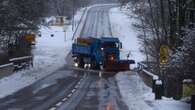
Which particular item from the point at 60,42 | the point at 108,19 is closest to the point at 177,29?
the point at 60,42

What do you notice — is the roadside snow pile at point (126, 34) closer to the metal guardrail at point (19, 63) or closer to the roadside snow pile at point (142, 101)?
the metal guardrail at point (19, 63)

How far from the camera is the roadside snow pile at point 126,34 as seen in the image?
296 ft

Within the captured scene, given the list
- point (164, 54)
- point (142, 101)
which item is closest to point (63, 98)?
point (142, 101)

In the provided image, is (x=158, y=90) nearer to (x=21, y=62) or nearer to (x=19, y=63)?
(x=19, y=63)

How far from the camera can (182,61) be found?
23.0 metres

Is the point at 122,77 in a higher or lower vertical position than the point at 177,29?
lower

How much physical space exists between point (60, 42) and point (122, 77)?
2363 inches

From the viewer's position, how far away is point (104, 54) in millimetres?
56250

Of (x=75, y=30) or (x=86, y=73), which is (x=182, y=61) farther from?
(x=75, y=30)

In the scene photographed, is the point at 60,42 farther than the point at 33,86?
Yes

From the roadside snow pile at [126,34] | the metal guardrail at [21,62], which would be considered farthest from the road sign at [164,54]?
the roadside snow pile at [126,34]

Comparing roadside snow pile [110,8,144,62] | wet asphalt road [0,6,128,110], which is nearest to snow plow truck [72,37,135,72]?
wet asphalt road [0,6,128,110]

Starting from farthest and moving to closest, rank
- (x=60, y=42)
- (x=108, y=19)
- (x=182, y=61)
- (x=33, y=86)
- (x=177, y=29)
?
(x=108, y=19) → (x=60, y=42) → (x=33, y=86) → (x=177, y=29) → (x=182, y=61)

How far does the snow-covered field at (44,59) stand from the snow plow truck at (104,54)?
3833mm
